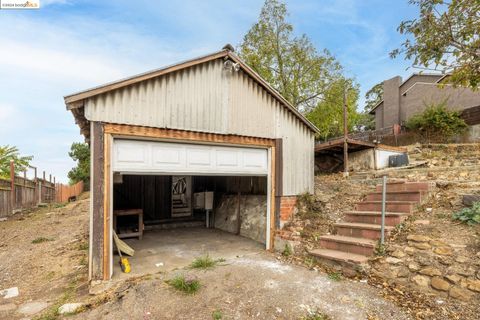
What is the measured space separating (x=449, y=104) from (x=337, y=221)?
19107mm

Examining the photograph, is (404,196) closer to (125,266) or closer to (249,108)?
(249,108)

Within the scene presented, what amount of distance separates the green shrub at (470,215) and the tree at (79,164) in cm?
3295

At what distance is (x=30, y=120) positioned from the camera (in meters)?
14.4

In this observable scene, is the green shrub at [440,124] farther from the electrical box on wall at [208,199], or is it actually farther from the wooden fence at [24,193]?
the wooden fence at [24,193]

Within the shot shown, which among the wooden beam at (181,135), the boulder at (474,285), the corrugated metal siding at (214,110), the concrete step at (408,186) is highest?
the corrugated metal siding at (214,110)

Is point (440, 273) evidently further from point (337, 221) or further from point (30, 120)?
point (30, 120)

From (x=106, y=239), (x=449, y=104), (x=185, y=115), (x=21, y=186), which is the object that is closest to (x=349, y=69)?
(x=449, y=104)

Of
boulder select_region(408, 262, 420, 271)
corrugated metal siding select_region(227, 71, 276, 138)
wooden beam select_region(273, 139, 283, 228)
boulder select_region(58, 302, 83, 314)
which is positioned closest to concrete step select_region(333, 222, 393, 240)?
boulder select_region(408, 262, 420, 271)

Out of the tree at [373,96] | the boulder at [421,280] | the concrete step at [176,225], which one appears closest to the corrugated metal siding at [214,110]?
the boulder at [421,280]

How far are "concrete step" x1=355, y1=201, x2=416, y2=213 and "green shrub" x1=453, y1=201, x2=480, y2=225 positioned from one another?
0.79 m

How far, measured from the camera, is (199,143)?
6.07 metres

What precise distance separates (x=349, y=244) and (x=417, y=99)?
21.2 metres

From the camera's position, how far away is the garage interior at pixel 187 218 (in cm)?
687

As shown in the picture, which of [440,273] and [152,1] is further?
[152,1]
